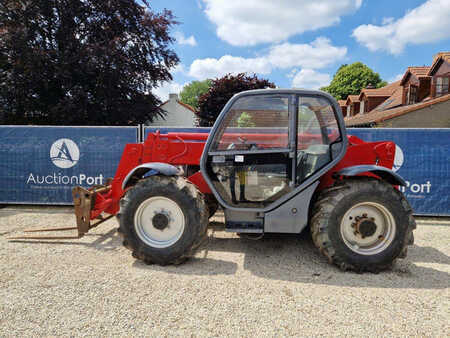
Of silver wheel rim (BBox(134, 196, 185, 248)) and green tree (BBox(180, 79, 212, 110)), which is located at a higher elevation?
green tree (BBox(180, 79, 212, 110))

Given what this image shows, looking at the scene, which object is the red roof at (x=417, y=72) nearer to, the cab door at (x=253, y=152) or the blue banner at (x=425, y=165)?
the blue banner at (x=425, y=165)

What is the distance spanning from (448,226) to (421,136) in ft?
5.81

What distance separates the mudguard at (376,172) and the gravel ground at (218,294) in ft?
3.47

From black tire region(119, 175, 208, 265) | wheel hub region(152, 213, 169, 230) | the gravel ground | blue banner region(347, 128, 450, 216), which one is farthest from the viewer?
blue banner region(347, 128, 450, 216)

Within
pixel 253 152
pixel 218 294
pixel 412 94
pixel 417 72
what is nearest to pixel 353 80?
pixel 417 72

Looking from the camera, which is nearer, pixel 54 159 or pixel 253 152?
pixel 253 152

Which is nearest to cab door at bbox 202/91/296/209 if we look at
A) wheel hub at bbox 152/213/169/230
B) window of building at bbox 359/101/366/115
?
wheel hub at bbox 152/213/169/230

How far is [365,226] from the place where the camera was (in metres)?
3.29

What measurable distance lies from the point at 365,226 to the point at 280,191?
104 centimetres

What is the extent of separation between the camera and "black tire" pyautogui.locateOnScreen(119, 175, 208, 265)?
133 inches

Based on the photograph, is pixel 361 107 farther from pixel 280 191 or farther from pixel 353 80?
pixel 280 191

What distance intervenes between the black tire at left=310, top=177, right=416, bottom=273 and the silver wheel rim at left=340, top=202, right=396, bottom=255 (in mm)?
10

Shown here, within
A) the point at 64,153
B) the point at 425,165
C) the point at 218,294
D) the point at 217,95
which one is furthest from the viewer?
the point at 217,95

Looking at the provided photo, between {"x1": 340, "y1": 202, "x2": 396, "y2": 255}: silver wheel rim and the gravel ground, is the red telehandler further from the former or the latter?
the gravel ground
